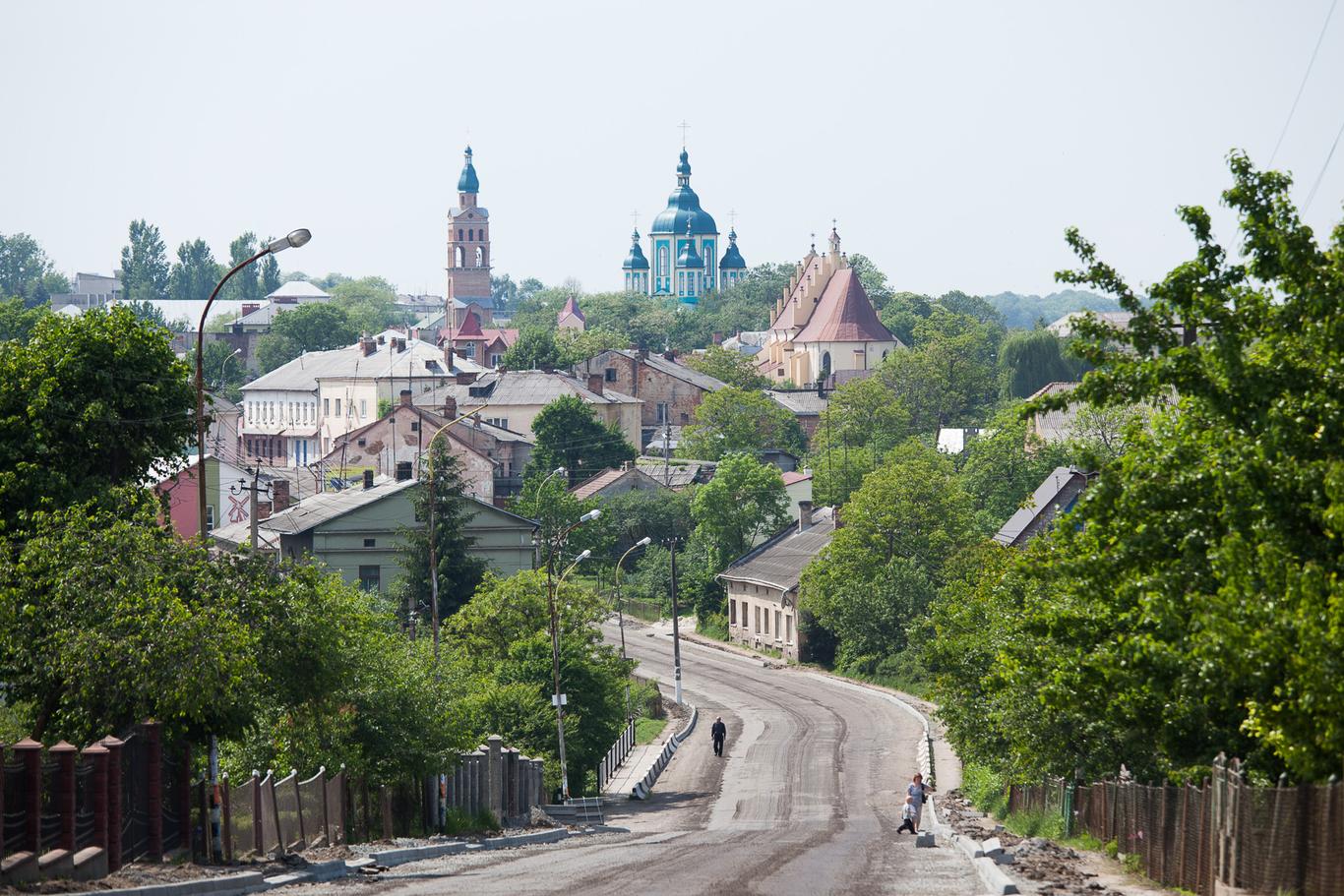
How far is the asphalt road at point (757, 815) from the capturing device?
2028 centimetres

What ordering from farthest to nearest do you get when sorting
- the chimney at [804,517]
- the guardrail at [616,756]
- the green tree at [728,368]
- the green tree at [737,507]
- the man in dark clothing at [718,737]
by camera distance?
the green tree at [728,368]
the green tree at [737,507]
the chimney at [804,517]
the man in dark clothing at [718,737]
the guardrail at [616,756]

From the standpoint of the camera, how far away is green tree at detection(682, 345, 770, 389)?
158125 millimetres

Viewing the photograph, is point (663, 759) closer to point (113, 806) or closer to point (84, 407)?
point (84, 407)

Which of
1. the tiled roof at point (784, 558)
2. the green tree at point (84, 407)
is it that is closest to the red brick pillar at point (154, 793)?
the green tree at point (84, 407)

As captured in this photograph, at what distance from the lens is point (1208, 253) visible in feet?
63.7

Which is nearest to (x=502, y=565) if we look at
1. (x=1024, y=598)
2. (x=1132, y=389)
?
(x=1024, y=598)

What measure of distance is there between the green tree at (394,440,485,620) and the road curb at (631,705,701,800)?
9.42m

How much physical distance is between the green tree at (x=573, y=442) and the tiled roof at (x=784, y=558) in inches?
960

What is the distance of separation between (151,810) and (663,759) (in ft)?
114

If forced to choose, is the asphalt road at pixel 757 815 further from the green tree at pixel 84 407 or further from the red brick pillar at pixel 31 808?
the green tree at pixel 84 407

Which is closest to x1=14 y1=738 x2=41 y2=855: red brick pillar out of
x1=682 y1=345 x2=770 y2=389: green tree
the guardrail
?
the guardrail

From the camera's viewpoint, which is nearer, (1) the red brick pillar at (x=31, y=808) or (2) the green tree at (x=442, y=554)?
(1) the red brick pillar at (x=31, y=808)

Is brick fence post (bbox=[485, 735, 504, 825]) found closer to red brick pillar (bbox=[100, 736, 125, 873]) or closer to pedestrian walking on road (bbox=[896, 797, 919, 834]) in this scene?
pedestrian walking on road (bbox=[896, 797, 919, 834])

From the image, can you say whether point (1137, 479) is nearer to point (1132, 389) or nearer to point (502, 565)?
point (1132, 389)
